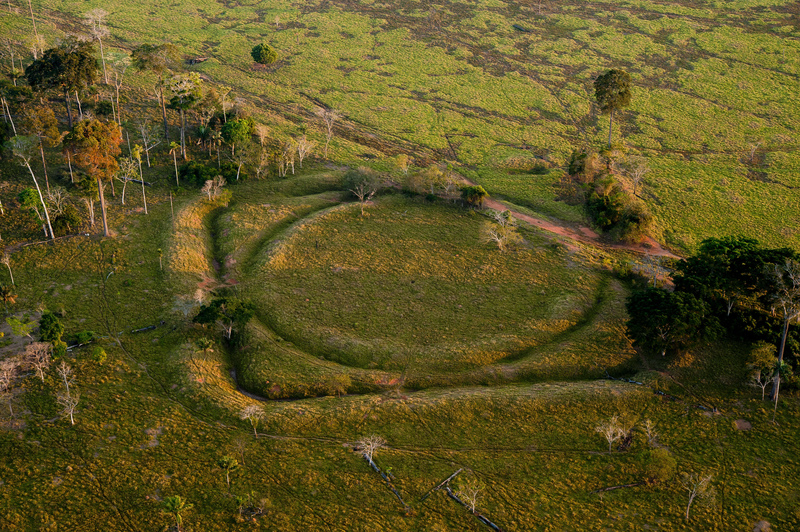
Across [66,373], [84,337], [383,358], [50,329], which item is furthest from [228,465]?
[50,329]

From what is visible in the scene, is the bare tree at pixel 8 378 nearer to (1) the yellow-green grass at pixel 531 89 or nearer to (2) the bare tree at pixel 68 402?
(2) the bare tree at pixel 68 402

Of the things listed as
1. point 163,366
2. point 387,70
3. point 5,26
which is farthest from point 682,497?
point 5,26

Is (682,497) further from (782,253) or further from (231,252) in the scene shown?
(231,252)

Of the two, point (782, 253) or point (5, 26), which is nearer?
point (782, 253)

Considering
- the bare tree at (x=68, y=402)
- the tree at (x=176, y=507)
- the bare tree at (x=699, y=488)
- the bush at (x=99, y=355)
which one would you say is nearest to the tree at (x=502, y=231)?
the bare tree at (x=699, y=488)

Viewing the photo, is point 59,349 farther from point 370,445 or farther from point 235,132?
point 235,132

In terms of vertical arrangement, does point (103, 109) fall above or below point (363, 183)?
above

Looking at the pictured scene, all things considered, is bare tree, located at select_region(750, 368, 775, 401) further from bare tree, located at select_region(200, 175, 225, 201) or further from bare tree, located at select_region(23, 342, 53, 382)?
bare tree, located at select_region(200, 175, 225, 201)
